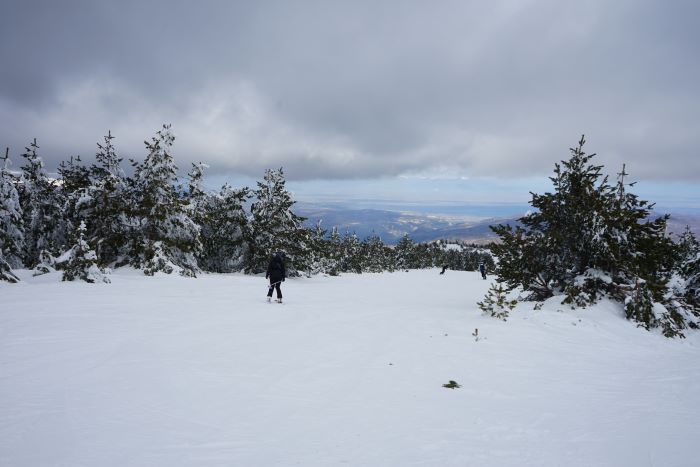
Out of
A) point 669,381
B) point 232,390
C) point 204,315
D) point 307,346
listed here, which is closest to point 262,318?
point 204,315

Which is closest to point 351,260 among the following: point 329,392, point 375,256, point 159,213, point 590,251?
point 375,256

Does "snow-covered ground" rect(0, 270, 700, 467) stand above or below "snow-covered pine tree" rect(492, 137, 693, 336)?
below

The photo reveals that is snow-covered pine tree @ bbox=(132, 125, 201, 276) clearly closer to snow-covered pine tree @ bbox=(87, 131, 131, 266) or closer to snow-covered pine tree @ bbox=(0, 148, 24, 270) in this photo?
snow-covered pine tree @ bbox=(87, 131, 131, 266)

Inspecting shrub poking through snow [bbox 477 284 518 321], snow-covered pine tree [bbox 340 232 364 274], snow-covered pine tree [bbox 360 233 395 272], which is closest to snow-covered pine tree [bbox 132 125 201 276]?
shrub poking through snow [bbox 477 284 518 321]

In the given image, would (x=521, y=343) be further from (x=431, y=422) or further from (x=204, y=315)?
(x=204, y=315)

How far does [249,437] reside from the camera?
3885 millimetres

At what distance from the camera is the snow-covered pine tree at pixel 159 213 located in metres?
22.1

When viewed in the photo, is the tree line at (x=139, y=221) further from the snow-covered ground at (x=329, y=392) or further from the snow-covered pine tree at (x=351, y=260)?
the snow-covered pine tree at (x=351, y=260)

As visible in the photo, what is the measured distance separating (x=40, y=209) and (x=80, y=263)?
1479 cm

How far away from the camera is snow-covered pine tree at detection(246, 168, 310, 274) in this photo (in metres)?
27.9

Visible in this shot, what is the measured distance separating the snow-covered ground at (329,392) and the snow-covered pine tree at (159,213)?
40.2ft

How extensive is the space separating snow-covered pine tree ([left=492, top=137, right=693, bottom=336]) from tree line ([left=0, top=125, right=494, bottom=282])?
17921 millimetres

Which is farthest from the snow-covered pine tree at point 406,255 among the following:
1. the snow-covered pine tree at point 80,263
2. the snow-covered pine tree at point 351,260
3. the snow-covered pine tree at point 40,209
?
the snow-covered pine tree at point 80,263

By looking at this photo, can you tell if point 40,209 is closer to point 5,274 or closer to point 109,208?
point 109,208
